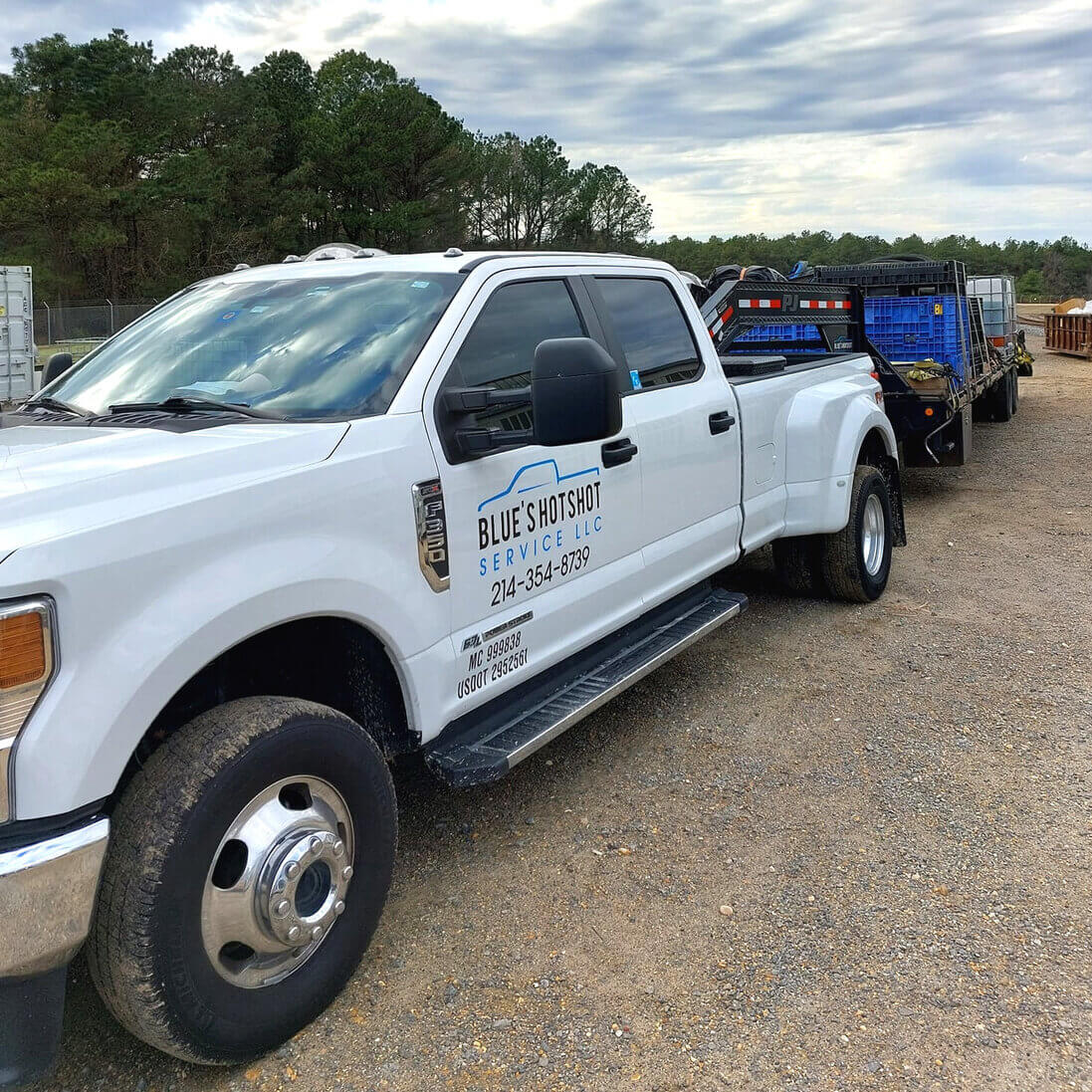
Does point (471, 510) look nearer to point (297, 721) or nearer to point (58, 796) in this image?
point (297, 721)

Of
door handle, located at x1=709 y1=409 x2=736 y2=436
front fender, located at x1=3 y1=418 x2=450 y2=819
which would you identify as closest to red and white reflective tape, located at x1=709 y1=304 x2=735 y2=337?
door handle, located at x1=709 y1=409 x2=736 y2=436

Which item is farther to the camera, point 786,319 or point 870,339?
point 870,339

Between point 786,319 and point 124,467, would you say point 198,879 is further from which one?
point 786,319

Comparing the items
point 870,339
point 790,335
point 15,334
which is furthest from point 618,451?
point 15,334

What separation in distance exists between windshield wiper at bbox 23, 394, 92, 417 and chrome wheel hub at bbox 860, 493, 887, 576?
432cm

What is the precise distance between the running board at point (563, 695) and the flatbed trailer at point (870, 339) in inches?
75.8

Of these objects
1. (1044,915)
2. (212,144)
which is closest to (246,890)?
(1044,915)

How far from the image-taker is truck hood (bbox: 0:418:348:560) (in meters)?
2.27

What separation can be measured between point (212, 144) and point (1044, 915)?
2097 inches

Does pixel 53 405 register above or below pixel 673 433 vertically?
above

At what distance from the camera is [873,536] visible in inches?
258

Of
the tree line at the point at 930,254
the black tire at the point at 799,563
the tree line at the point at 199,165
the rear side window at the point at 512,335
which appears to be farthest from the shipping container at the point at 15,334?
the tree line at the point at 930,254

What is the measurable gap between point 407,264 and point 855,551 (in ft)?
11.3

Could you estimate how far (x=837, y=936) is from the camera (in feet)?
10.5
